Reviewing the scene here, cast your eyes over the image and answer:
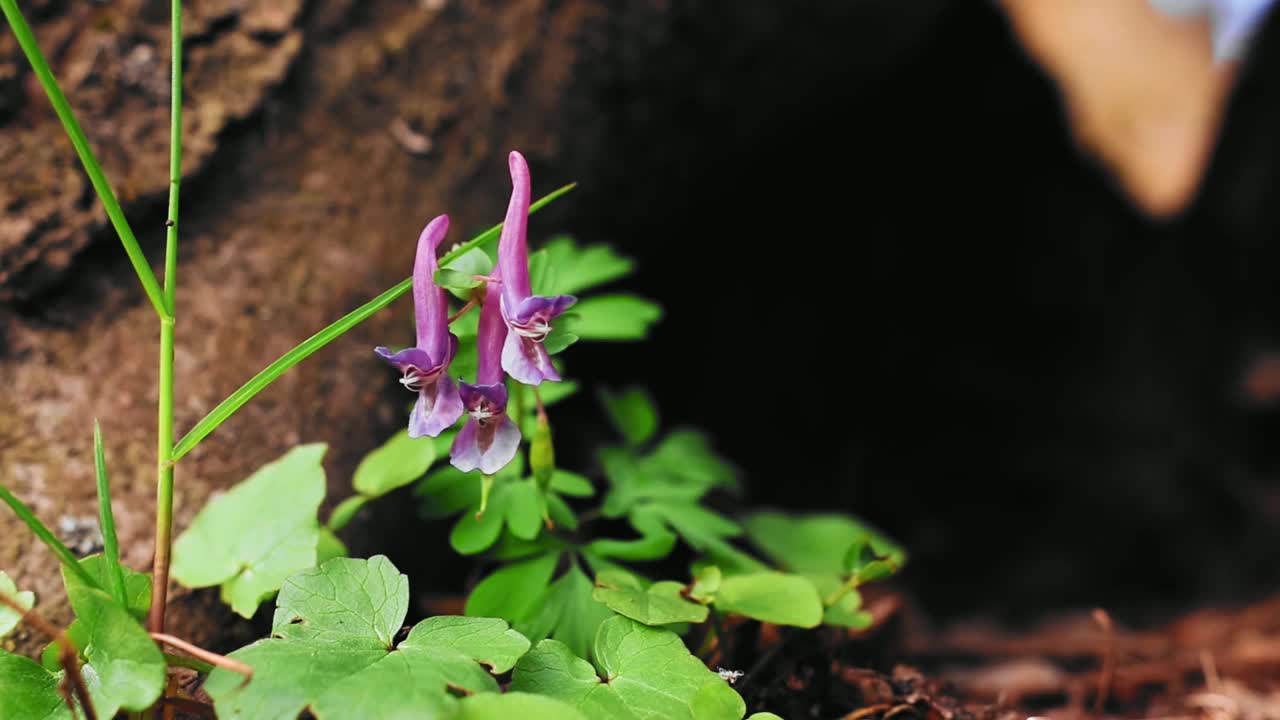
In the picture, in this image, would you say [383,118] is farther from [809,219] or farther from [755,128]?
[809,219]

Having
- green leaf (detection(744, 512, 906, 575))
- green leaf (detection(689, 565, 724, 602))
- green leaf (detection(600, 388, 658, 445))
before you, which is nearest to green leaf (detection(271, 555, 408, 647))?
green leaf (detection(689, 565, 724, 602))

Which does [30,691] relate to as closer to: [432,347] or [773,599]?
[432,347]

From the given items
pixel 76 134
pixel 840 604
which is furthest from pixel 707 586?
pixel 76 134

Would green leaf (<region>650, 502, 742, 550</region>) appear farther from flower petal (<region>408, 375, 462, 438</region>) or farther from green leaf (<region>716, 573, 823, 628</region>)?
flower petal (<region>408, 375, 462, 438</region>)

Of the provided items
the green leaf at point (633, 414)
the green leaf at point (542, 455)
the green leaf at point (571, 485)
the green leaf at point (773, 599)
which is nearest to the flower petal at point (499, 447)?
the green leaf at point (542, 455)

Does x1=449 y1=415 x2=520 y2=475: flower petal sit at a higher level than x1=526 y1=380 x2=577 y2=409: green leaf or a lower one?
lower

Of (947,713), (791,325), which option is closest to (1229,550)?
(791,325)

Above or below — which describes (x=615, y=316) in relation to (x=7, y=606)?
above
